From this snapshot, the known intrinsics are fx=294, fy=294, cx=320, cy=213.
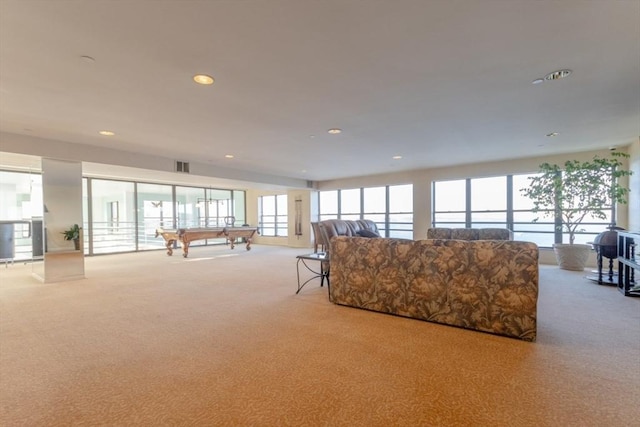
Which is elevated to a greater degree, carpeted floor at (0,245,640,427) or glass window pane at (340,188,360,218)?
glass window pane at (340,188,360,218)

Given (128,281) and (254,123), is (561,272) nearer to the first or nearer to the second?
(254,123)

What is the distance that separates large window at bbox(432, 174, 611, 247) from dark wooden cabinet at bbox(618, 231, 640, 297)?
2315 mm

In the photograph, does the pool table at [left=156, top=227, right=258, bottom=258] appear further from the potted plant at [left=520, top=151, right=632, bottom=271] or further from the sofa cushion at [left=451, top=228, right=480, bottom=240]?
the potted plant at [left=520, top=151, right=632, bottom=271]

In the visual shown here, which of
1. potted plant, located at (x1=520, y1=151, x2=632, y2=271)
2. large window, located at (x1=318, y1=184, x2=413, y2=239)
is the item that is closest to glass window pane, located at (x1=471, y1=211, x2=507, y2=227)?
potted plant, located at (x1=520, y1=151, x2=632, y2=271)

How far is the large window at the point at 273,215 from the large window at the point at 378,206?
1730mm

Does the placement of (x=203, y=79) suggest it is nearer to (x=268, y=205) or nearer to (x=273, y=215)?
(x=273, y=215)

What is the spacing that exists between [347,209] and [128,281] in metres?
7.14

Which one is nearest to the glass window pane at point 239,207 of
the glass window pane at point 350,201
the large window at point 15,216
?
the glass window pane at point 350,201

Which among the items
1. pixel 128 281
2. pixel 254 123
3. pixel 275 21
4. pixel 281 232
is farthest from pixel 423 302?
pixel 281 232

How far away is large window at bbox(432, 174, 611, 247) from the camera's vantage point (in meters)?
7.05

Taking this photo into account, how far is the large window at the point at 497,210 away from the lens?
7.05 m

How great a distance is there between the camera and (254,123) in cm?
423

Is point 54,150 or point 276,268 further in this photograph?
point 276,268

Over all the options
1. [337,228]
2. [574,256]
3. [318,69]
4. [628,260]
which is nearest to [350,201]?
[337,228]
